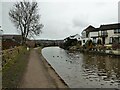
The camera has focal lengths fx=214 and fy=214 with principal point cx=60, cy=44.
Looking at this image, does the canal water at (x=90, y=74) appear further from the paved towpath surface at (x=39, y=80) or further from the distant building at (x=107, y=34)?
the distant building at (x=107, y=34)

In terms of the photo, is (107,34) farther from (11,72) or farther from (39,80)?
(39,80)

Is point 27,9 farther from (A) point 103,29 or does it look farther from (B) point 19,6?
(A) point 103,29

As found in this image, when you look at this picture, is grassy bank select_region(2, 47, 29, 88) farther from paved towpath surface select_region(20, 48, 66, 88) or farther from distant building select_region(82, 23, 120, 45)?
distant building select_region(82, 23, 120, 45)

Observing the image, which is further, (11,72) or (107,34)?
(107,34)

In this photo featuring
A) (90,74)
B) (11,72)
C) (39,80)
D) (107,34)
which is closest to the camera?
(39,80)

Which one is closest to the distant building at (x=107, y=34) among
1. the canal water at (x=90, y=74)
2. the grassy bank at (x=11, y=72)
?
the canal water at (x=90, y=74)

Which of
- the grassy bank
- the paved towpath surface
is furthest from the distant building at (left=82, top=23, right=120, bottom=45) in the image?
the paved towpath surface

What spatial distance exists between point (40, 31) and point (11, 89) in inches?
1876

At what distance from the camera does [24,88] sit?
10312mm

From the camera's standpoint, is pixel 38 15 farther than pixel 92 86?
Yes

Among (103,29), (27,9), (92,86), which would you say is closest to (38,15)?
(27,9)

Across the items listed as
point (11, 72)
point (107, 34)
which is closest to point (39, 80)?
point (11, 72)

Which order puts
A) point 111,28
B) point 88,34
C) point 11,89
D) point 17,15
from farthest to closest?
point 88,34 < point 111,28 < point 17,15 < point 11,89

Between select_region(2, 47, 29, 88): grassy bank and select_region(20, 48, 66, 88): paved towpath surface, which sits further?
select_region(20, 48, 66, 88): paved towpath surface
